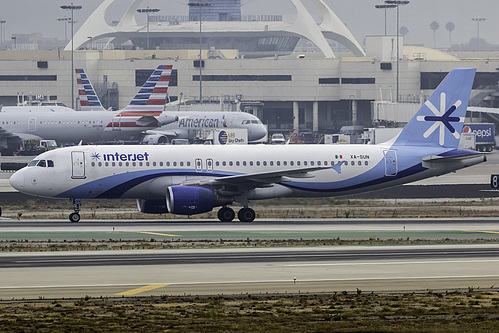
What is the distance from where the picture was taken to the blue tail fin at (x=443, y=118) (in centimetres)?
5572

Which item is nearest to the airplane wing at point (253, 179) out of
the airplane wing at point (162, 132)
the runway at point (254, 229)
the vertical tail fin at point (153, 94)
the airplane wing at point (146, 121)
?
the runway at point (254, 229)

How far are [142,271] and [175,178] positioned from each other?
18998mm

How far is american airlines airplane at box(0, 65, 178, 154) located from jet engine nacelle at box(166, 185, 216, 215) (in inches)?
2623

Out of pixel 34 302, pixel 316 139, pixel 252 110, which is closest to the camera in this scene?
pixel 34 302

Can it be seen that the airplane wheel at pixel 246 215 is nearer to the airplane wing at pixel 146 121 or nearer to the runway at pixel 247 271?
the runway at pixel 247 271

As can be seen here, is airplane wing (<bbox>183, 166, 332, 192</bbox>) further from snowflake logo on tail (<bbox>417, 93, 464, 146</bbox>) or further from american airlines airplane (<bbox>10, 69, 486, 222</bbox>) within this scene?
snowflake logo on tail (<bbox>417, 93, 464, 146</bbox>)

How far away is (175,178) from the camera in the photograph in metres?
52.5

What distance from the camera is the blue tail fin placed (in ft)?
183

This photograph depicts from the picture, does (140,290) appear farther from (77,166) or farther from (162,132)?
(162,132)

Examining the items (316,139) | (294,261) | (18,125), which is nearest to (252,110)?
(316,139)

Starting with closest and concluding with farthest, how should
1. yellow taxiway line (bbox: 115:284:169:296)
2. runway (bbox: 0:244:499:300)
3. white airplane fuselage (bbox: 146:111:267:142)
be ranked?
yellow taxiway line (bbox: 115:284:169:296) < runway (bbox: 0:244:499:300) < white airplane fuselage (bbox: 146:111:267:142)

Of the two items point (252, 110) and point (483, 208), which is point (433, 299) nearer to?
point (483, 208)

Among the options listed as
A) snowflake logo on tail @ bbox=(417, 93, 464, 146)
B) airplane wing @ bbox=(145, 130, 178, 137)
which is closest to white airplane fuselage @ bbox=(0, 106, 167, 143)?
airplane wing @ bbox=(145, 130, 178, 137)

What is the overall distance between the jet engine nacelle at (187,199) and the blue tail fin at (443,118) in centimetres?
1227
